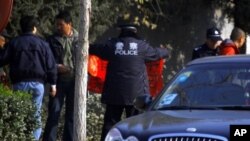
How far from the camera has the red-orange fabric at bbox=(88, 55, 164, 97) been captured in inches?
475

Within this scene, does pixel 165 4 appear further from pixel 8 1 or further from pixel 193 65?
pixel 8 1

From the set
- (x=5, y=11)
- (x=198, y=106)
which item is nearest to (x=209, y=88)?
(x=198, y=106)

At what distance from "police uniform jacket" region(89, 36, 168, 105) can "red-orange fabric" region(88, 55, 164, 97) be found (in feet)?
4.14

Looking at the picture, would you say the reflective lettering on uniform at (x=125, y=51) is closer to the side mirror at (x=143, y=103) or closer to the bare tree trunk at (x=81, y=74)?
the bare tree trunk at (x=81, y=74)

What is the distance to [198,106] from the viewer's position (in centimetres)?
749

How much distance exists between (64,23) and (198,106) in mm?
3756

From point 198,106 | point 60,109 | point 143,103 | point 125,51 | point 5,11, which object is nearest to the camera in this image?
point 5,11

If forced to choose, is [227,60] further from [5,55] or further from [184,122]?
[5,55]

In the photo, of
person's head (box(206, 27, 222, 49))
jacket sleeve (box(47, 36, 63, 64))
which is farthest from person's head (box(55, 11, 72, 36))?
person's head (box(206, 27, 222, 49))

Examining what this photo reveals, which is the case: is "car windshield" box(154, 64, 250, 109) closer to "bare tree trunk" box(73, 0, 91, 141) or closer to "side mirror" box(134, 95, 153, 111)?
"side mirror" box(134, 95, 153, 111)

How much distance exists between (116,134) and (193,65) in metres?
1.61

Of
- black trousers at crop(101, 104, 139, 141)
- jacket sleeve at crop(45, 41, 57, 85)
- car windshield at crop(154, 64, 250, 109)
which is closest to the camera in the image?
car windshield at crop(154, 64, 250, 109)

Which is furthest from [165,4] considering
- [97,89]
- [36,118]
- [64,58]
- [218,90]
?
[218,90]

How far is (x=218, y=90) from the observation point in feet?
25.3
